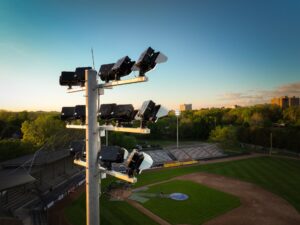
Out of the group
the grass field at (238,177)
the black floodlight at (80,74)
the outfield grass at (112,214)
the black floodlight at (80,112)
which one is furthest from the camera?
the grass field at (238,177)

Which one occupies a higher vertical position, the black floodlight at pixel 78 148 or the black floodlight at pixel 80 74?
the black floodlight at pixel 80 74

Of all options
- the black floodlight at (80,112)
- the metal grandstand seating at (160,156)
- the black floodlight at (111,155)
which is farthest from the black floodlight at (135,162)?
the metal grandstand seating at (160,156)

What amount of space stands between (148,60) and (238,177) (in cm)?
4401

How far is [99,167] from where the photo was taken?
18.6 feet

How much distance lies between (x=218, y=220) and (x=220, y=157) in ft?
124

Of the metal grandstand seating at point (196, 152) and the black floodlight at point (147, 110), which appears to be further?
the metal grandstand seating at point (196, 152)

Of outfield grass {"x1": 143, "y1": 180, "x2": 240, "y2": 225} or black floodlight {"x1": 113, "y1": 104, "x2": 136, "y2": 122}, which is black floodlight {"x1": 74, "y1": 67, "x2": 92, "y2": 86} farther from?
outfield grass {"x1": 143, "y1": 180, "x2": 240, "y2": 225}

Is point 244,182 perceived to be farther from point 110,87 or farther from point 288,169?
point 110,87

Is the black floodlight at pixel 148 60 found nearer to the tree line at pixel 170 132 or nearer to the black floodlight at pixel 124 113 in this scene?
the black floodlight at pixel 124 113

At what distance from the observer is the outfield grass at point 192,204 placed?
27562 millimetres

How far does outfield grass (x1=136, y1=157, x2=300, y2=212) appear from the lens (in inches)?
1455

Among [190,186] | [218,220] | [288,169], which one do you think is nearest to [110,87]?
[218,220]

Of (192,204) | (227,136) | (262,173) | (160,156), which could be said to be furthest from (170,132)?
(192,204)

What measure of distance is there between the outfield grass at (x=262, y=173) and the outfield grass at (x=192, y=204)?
610 cm
